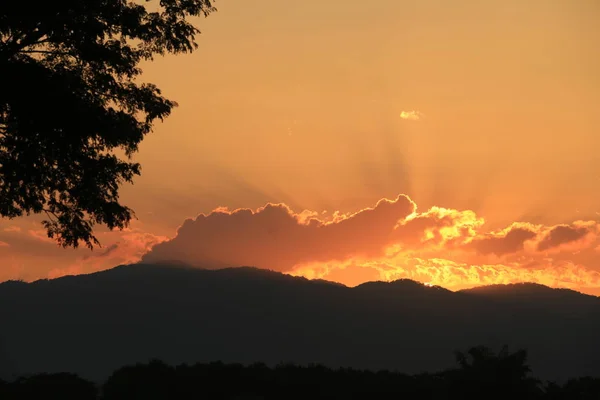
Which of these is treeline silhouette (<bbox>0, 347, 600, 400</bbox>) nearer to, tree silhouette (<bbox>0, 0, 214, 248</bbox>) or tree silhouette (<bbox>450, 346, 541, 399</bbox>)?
tree silhouette (<bbox>450, 346, 541, 399</bbox>)

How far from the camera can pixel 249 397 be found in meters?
89.3

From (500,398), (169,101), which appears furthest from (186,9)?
(500,398)

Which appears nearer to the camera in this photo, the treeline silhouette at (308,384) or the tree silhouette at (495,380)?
the tree silhouette at (495,380)

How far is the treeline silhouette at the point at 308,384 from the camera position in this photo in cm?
8538

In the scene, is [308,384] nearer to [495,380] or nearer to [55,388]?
[495,380]

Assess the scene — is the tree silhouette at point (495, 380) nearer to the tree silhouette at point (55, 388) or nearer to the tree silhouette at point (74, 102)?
the tree silhouette at point (55, 388)

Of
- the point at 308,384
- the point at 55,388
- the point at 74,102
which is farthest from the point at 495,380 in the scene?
the point at 74,102

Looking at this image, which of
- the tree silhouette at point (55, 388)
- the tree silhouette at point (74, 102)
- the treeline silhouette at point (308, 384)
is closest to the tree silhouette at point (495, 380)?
the treeline silhouette at point (308, 384)

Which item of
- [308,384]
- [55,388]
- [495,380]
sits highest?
[495,380]

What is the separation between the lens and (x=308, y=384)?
9469 centimetres

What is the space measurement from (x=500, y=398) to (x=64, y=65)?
6676 cm

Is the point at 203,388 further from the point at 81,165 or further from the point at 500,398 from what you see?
the point at 81,165

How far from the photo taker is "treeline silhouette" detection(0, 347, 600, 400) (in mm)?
85375

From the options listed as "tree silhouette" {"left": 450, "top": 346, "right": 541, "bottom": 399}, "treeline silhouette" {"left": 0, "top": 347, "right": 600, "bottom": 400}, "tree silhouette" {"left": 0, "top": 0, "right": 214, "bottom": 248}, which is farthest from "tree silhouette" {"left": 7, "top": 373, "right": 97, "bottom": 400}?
"tree silhouette" {"left": 0, "top": 0, "right": 214, "bottom": 248}
